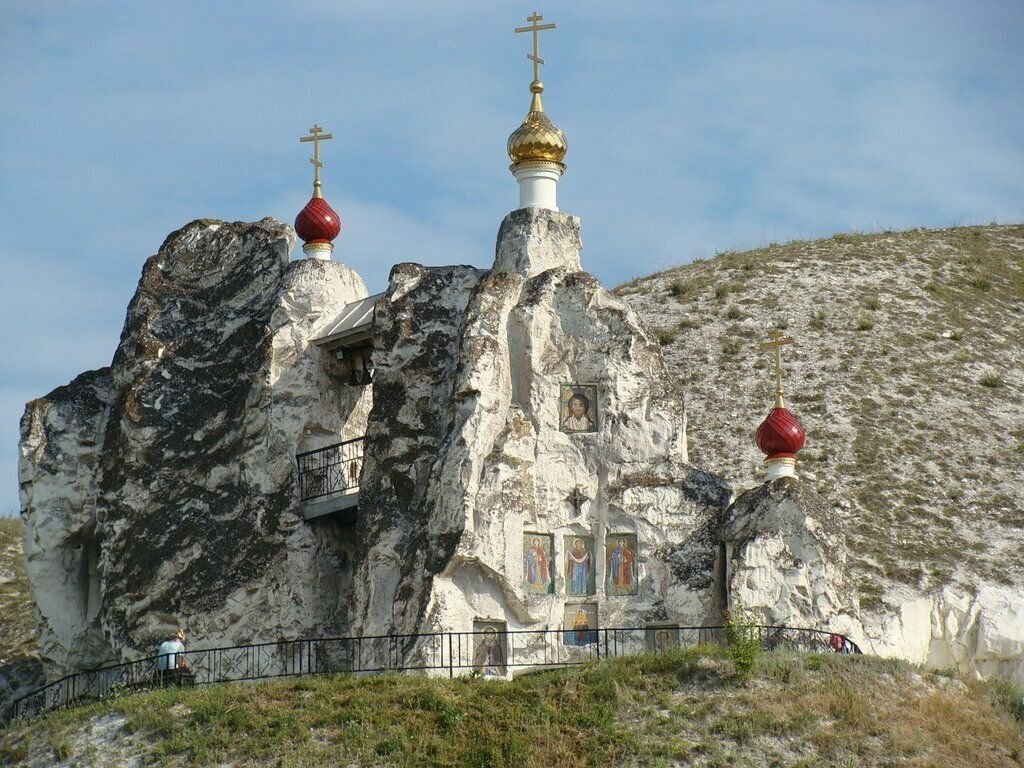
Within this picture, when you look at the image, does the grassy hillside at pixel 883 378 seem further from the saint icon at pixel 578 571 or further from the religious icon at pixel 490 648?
the religious icon at pixel 490 648

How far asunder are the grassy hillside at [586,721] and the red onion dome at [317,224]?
10.3 metres

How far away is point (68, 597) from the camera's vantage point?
39031 millimetres

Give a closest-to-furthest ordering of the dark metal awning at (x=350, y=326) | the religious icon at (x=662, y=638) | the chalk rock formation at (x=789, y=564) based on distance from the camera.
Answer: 1. the chalk rock formation at (x=789, y=564)
2. the religious icon at (x=662, y=638)
3. the dark metal awning at (x=350, y=326)

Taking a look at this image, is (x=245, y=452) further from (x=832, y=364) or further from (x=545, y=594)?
(x=832, y=364)

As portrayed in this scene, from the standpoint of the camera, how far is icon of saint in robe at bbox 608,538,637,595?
110ft

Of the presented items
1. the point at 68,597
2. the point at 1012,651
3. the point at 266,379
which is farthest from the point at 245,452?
the point at 1012,651

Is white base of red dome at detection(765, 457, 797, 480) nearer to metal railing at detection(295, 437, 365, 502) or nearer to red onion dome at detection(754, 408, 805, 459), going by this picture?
red onion dome at detection(754, 408, 805, 459)

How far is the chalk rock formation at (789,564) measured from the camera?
32.5 m

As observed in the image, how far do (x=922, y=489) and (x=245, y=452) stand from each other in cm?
1395

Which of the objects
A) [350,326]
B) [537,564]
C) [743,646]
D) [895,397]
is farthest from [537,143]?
[895,397]

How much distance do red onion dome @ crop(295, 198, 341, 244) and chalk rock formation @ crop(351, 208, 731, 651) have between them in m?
3.46

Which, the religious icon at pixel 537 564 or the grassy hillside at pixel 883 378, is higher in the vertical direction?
the grassy hillside at pixel 883 378

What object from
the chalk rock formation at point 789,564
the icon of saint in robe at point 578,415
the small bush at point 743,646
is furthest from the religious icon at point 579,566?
the small bush at point 743,646

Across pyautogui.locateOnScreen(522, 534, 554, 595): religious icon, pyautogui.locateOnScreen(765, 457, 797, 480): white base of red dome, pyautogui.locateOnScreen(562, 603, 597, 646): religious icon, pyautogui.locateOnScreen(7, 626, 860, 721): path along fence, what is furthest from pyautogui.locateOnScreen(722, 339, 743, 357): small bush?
pyautogui.locateOnScreen(7, 626, 860, 721): path along fence
